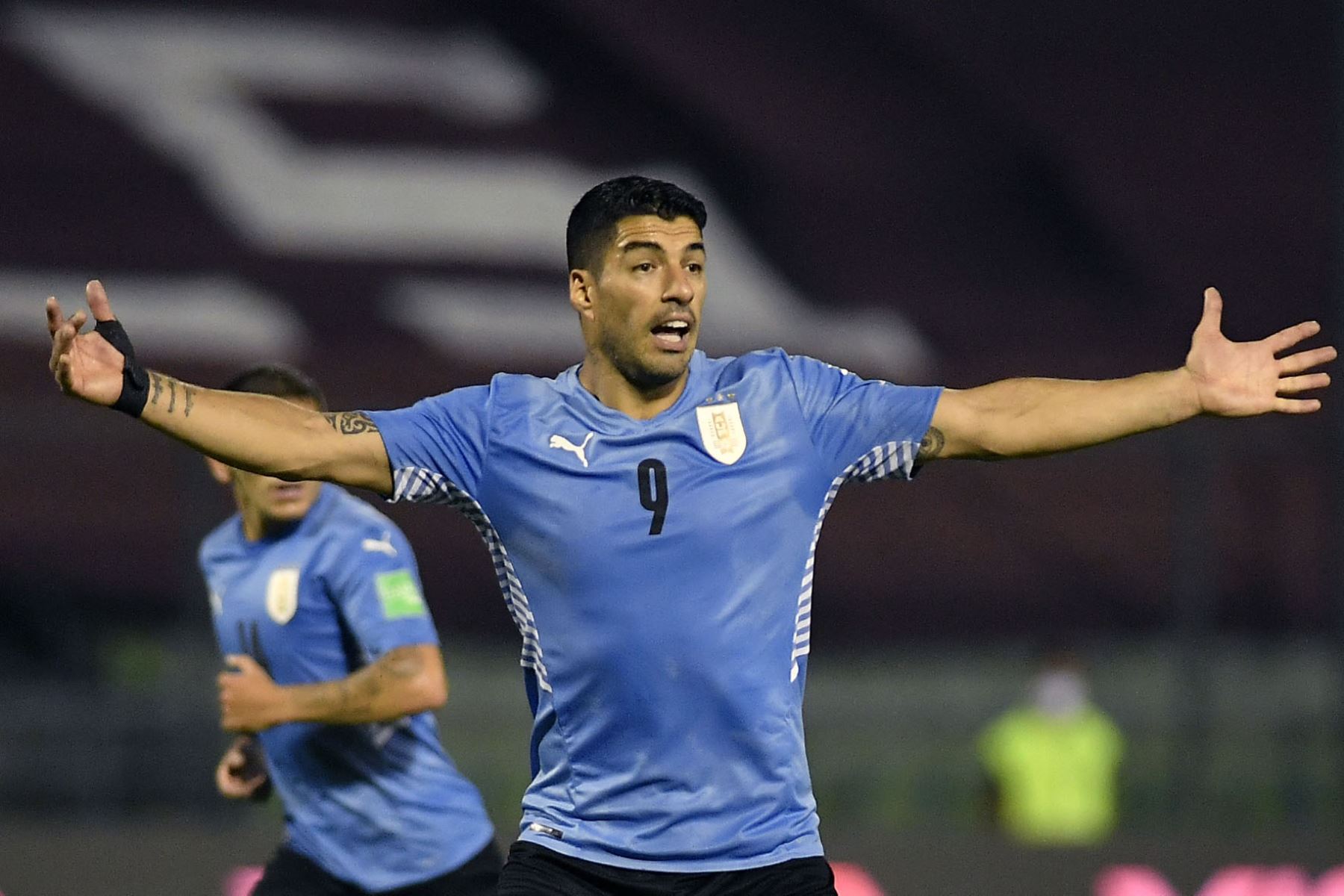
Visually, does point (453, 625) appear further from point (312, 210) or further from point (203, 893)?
point (203, 893)

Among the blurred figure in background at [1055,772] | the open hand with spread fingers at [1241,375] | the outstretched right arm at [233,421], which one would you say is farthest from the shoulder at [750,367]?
the blurred figure in background at [1055,772]

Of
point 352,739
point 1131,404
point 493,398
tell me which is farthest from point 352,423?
point 1131,404

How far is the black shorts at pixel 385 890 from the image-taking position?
5906 millimetres

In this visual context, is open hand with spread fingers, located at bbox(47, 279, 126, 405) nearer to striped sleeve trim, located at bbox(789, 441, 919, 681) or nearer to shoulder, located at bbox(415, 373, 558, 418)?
shoulder, located at bbox(415, 373, 558, 418)

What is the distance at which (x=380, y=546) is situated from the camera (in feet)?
19.5

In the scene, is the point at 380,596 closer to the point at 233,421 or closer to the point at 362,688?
the point at 362,688

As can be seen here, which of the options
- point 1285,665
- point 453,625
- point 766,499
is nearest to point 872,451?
point 766,499

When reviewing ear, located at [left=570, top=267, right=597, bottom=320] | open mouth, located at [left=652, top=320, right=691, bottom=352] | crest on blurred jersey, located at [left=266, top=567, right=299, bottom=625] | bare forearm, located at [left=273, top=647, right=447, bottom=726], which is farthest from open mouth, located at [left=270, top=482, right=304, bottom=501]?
open mouth, located at [left=652, top=320, right=691, bottom=352]

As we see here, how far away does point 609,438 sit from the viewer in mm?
4684

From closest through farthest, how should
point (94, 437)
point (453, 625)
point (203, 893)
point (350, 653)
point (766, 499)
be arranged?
point (766, 499) < point (350, 653) < point (203, 893) < point (94, 437) < point (453, 625)

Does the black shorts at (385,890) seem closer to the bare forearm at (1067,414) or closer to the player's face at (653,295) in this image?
the player's face at (653,295)

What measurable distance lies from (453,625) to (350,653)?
32.6ft

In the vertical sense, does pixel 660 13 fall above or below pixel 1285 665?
above

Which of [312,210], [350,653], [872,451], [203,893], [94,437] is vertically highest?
[312,210]
